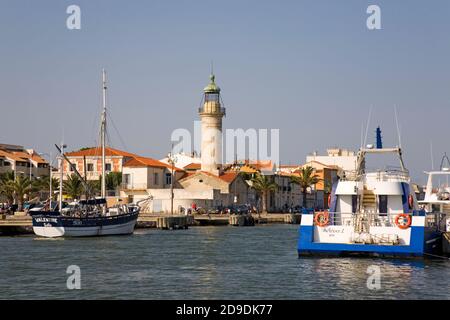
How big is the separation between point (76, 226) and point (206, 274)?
3767cm

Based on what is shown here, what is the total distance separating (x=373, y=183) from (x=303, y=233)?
5.28 m

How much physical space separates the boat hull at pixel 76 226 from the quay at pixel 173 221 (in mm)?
9214

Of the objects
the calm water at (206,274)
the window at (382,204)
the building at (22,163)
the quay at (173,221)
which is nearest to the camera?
the calm water at (206,274)

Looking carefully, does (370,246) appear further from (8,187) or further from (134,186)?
(134,186)

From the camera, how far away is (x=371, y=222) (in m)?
46.0

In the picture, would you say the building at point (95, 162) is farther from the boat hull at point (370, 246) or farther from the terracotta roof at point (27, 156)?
the boat hull at point (370, 246)

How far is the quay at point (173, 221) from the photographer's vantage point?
85.6 metres

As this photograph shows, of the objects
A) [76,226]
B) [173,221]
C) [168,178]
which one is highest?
[168,178]

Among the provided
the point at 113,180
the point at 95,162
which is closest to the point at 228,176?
the point at 113,180

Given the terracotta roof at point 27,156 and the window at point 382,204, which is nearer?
the window at point 382,204

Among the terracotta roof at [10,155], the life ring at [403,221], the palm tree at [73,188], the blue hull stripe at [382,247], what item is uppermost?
the terracotta roof at [10,155]

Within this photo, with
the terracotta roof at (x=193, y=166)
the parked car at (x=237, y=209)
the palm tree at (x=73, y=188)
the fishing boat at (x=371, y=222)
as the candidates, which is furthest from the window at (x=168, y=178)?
the fishing boat at (x=371, y=222)

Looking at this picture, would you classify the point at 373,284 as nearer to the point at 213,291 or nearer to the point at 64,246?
the point at 213,291
